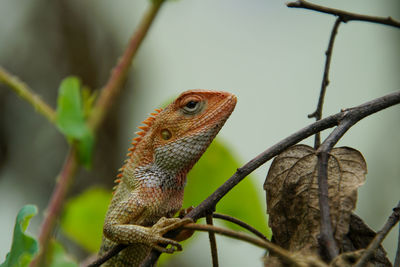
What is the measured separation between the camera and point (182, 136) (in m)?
1.98

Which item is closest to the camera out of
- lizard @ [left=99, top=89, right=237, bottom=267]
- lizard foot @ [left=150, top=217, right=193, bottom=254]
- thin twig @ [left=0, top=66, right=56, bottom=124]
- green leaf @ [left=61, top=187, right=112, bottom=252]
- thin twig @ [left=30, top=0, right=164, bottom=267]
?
lizard foot @ [left=150, top=217, right=193, bottom=254]

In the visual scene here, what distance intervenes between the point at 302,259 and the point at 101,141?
4.78 m

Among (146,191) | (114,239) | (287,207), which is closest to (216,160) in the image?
(146,191)

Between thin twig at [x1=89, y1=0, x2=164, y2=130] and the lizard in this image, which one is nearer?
the lizard

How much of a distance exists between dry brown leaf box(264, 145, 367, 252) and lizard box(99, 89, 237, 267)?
1.92 ft

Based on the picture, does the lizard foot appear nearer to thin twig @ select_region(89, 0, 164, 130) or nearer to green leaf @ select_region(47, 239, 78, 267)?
green leaf @ select_region(47, 239, 78, 267)

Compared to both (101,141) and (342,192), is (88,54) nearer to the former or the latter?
(101,141)

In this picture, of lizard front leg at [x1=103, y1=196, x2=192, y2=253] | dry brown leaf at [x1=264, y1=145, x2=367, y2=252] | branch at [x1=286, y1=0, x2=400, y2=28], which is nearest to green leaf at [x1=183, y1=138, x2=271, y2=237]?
lizard front leg at [x1=103, y1=196, x2=192, y2=253]

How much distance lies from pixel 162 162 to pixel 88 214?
39.4 inches

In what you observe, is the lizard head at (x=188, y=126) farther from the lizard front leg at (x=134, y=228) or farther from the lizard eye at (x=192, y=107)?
the lizard front leg at (x=134, y=228)

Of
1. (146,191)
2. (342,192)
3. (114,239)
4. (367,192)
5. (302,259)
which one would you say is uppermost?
(342,192)

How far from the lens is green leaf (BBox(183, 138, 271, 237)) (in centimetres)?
239

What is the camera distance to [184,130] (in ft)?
6.55

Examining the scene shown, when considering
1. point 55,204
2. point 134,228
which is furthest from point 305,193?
point 55,204
